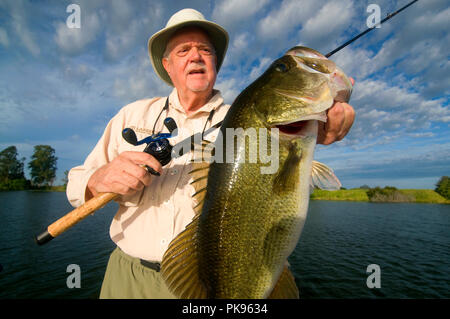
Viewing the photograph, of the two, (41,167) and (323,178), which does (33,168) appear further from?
(323,178)

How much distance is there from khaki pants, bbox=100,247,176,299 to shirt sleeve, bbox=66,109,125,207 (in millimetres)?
989

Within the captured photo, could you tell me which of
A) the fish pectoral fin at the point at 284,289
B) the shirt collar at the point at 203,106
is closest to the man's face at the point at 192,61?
the shirt collar at the point at 203,106

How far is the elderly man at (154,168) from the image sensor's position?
234 centimetres

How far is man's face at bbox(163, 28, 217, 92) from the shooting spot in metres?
3.16

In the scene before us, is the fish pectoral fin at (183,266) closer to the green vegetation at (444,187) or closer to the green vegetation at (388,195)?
the green vegetation at (388,195)

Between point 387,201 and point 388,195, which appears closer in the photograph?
point 387,201

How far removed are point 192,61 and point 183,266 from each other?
253 cm

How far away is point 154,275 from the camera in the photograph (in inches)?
114

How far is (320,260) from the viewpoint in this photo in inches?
624

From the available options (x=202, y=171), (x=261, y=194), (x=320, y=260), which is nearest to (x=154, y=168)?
(x=202, y=171)

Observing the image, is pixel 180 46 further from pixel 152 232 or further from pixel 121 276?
pixel 121 276

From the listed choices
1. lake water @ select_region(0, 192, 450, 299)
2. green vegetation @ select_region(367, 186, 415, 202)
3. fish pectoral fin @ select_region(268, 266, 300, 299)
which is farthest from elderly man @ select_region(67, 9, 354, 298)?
green vegetation @ select_region(367, 186, 415, 202)

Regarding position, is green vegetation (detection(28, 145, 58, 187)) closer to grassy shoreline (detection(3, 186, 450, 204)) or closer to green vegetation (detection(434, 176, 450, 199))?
grassy shoreline (detection(3, 186, 450, 204))

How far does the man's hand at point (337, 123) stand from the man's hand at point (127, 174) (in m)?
1.60
